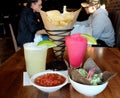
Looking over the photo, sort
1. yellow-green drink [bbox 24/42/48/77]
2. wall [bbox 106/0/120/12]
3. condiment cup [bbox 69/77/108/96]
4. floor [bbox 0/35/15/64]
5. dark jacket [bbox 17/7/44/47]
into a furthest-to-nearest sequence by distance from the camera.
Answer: floor [bbox 0/35/15/64], wall [bbox 106/0/120/12], dark jacket [bbox 17/7/44/47], yellow-green drink [bbox 24/42/48/77], condiment cup [bbox 69/77/108/96]

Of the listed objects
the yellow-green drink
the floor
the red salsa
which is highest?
the yellow-green drink

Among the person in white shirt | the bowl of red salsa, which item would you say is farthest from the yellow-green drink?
the person in white shirt

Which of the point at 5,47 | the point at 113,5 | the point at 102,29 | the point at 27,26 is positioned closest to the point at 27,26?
the point at 27,26

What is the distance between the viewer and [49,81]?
91 cm

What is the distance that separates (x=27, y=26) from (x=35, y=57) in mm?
1941

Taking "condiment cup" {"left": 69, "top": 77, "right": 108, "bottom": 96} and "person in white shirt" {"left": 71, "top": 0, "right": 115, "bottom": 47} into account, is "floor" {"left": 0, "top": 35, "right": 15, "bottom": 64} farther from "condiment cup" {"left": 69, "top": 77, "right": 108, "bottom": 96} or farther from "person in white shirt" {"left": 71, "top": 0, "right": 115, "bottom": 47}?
"condiment cup" {"left": 69, "top": 77, "right": 108, "bottom": 96}

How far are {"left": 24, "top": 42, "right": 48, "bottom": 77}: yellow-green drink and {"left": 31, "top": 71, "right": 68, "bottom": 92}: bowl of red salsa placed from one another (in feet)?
0.28

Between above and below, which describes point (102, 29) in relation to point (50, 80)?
below

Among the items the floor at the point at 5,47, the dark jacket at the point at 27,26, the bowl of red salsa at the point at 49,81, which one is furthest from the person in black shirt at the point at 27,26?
the bowl of red salsa at the point at 49,81

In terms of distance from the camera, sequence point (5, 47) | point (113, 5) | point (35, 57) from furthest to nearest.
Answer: point (5, 47) < point (113, 5) < point (35, 57)

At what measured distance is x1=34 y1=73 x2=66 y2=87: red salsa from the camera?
0.89 m

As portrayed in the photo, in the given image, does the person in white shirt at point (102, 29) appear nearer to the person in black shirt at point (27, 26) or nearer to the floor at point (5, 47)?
the person in black shirt at point (27, 26)

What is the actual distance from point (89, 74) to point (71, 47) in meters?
0.22

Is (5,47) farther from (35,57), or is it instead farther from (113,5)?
(35,57)
